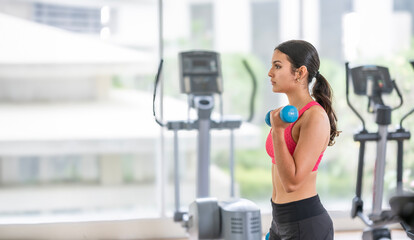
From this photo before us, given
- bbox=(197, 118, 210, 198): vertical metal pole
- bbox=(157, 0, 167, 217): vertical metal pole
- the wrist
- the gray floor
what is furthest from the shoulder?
the gray floor

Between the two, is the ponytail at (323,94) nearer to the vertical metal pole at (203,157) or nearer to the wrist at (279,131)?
the wrist at (279,131)

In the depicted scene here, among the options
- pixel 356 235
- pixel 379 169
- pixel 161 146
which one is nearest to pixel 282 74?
pixel 379 169

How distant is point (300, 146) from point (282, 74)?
0.28 meters

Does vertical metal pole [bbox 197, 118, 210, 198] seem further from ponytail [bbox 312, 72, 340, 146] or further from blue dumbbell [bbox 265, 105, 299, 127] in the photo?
blue dumbbell [bbox 265, 105, 299, 127]

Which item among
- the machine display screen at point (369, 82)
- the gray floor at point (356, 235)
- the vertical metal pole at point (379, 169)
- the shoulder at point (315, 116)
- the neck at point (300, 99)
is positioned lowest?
the gray floor at point (356, 235)

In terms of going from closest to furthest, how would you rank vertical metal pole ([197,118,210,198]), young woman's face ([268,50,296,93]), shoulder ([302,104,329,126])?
shoulder ([302,104,329,126])
young woman's face ([268,50,296,93])
vertical metal pole ([197,118,210,198])

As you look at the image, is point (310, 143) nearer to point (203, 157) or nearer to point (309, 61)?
point (309, 61)

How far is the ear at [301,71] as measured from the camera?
6.80 ft

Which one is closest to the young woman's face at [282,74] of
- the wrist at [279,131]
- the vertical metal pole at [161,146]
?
the wrist at [279,131]

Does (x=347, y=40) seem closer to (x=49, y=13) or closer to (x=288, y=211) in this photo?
(x=49, y=13)

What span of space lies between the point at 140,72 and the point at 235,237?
228 cm

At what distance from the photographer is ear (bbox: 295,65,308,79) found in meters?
2.07

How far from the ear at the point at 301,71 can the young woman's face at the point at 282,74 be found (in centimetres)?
1

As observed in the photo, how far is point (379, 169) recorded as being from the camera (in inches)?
166
